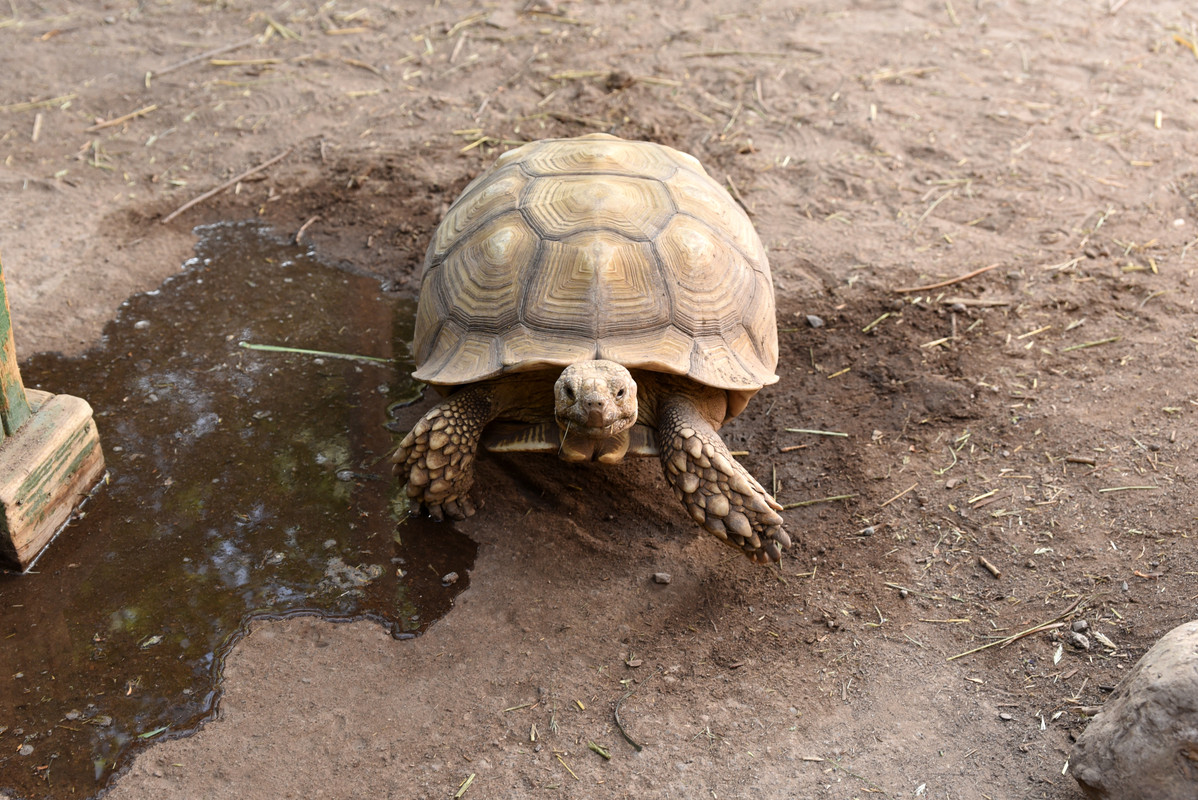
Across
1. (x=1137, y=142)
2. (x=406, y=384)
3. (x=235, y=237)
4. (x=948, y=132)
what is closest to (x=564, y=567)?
(x=406, y=384)

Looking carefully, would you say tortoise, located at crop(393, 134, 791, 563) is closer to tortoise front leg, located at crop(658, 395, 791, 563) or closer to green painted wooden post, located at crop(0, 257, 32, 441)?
tortoise front leg, located at crop(658, 395, 791, 563)

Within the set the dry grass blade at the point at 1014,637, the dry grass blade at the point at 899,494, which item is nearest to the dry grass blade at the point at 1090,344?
the dry grass blade at the point at 899,494

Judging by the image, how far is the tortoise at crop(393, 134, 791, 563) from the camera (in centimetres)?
261

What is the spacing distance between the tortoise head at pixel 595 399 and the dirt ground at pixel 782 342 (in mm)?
536

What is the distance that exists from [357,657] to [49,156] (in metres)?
3.69

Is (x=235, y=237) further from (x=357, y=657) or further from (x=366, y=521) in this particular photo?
(x=357, y=657)

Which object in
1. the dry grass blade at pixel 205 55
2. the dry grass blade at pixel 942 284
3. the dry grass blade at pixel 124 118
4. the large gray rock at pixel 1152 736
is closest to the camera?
the large gray rock at pixel 1152 736

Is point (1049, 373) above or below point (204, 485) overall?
above

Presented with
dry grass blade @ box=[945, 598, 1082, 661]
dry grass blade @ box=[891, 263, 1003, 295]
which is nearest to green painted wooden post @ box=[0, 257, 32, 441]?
dry grass blade @ box=[945, 598, 1082, 661]

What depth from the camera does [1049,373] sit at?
342 centimetres

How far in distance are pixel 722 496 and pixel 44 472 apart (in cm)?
201

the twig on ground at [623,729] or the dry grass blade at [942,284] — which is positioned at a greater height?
the dry grass blade at [942,284]

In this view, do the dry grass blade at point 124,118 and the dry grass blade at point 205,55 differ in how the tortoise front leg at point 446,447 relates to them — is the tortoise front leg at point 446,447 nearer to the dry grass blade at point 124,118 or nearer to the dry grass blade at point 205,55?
the dry grass blade at point 124,118

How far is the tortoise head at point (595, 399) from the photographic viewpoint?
2.39m
